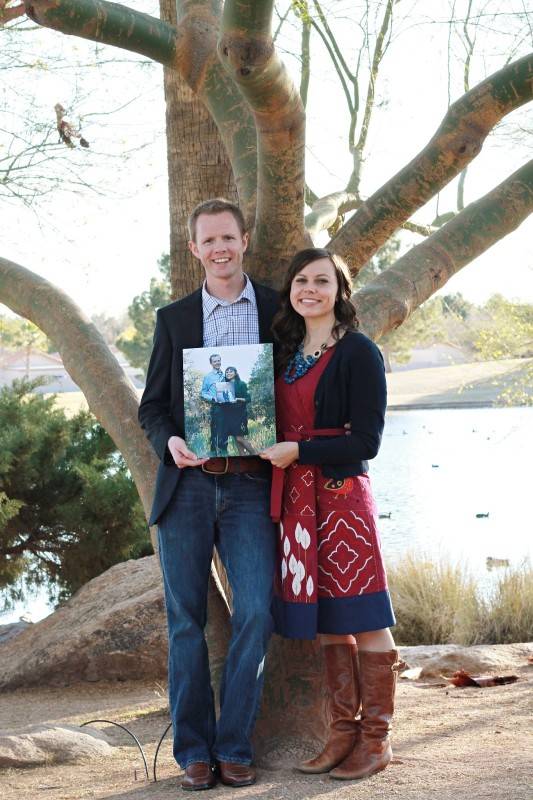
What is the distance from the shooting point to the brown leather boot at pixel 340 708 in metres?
3.70

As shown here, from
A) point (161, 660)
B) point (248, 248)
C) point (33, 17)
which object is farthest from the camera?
point (161, 660)

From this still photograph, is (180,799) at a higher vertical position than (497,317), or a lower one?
lower

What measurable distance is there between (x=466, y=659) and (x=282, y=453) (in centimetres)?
375

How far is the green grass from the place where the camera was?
8.60 metres

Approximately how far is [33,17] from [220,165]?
1.29m

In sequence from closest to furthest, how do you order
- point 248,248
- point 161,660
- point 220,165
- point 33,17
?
point 33,17 → point 248,248 → point 220,165 → point 161,660

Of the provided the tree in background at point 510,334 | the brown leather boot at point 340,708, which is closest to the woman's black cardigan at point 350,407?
the brown leather boot at point 340,708

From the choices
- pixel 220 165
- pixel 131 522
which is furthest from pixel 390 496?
pixel 220 165

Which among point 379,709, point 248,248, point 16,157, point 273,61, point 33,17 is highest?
point 16,157

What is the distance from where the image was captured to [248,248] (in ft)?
14.1

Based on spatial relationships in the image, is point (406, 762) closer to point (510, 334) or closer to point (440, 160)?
point (440, 160)

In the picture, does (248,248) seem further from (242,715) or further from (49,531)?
(49,531)

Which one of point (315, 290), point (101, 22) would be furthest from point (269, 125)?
point (101, 22)

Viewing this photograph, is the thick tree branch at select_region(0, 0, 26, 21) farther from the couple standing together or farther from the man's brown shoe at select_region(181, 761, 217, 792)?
the man's brown shoe at select_region(181, 761, 217, 792)
